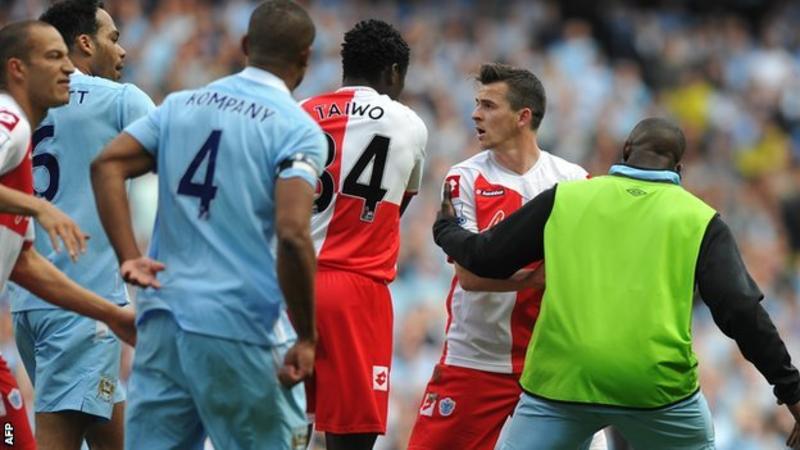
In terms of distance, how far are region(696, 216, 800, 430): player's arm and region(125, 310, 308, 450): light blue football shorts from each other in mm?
2185

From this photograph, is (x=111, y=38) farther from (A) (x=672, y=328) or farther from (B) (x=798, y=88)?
(B) (x=798, y=88)

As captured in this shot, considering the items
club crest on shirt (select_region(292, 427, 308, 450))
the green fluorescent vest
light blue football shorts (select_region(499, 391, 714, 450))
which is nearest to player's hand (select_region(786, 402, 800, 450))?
light blue football shorts (select_region(499, 391, 714, 450))

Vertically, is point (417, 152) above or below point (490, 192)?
above

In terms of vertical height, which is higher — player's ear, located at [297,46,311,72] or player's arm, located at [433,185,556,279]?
player's ear, located at [297,46,311,72]

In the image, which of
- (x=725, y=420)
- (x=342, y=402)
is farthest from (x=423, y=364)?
(x=342, y=402)

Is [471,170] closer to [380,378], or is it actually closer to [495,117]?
[495,117]

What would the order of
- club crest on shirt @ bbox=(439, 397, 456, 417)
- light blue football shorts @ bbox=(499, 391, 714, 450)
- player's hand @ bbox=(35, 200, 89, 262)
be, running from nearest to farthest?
player's hand @ bbox=(35, 200, 89, 262) → light blue football shorts @ bbox=(499, 391, 714, 450) → club crest on shirt @ bbox=(439, 397, 456, 417)

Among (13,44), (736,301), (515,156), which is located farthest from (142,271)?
(515,156)

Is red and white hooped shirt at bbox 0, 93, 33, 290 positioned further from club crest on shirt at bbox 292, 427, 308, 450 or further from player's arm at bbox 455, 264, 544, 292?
player's arm at bbox 455, 264, 544, 292

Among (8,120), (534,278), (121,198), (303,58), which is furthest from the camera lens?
(534,278)

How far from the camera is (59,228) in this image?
747cm

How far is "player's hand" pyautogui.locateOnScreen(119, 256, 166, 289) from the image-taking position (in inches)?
295

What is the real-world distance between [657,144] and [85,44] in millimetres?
3167

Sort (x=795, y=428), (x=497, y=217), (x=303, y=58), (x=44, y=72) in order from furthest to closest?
(x=497, y=217) < (x=795, y=428) < (x=44, y=72) < (x=303, y=58)
